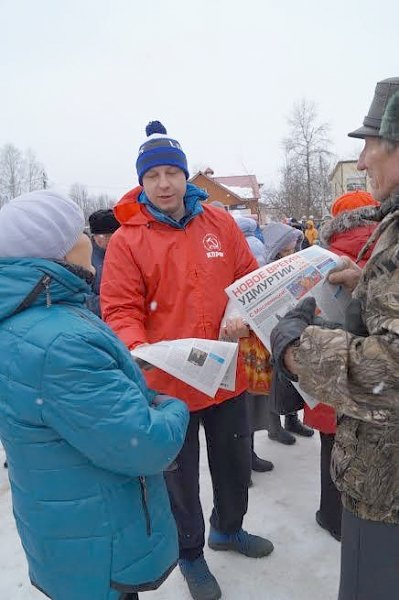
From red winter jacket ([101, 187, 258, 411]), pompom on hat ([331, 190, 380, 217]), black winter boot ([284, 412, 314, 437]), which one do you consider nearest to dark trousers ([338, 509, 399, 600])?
red winter jacket ([101, 187, 258, 411])

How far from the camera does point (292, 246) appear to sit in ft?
14.6

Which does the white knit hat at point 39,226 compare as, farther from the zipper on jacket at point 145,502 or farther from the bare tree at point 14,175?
the bare tree at point 14,175

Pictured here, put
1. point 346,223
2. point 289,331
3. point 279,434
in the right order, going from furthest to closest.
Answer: point 279,434 < point 346,223 < point 289,331

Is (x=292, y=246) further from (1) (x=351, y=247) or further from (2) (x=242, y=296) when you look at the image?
(2) (x=242, y=296)

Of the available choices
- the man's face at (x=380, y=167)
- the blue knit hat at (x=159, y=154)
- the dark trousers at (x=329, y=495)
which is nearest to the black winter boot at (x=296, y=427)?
the dark trousers at (x=329, y=495)

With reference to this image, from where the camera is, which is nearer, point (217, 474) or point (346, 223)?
point (346, 223)

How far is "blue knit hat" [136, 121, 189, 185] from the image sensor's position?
2369 millimetres

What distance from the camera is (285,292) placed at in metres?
1.87

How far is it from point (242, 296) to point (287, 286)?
17 cm

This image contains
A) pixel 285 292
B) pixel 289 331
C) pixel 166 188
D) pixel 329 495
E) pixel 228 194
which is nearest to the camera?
pixel 289 331

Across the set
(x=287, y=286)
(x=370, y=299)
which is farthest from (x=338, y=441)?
(x=287, y=286)

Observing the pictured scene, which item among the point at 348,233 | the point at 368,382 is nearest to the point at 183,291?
the point at 348,233

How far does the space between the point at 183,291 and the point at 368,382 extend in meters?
1.25

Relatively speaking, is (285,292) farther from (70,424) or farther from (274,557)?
(274,557)
